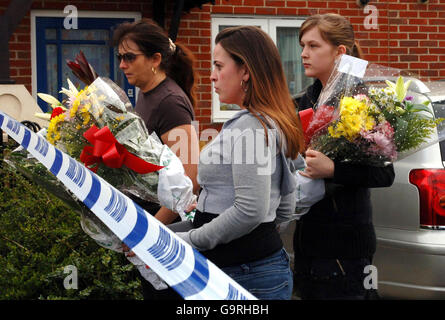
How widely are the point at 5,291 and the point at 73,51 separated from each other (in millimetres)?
5200

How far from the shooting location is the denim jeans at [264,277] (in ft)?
7.71

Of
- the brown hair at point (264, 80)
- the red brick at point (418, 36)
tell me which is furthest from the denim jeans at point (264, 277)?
the red brick at point (418, 36)

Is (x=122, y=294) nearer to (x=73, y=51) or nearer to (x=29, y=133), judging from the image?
(x=29, y=133)

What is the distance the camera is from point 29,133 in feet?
5.87

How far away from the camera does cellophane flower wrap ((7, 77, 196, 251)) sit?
8.52 feet

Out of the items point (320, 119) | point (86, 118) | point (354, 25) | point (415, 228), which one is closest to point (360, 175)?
point (320, 119)

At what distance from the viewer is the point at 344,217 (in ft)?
9.38

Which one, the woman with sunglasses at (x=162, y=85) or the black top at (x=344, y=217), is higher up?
the woman with sunglasses at (x=162, y=85)

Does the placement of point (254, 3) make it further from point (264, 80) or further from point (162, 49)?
point (264, 80)

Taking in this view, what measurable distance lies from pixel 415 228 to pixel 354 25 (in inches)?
214

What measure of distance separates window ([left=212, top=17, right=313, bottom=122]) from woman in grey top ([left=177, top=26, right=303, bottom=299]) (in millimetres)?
→ 6170

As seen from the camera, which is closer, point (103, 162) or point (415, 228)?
point (103, 162)

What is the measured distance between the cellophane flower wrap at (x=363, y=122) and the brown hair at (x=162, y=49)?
2.70 ft

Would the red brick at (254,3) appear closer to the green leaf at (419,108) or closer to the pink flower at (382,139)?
the green leaf at (419,108)
